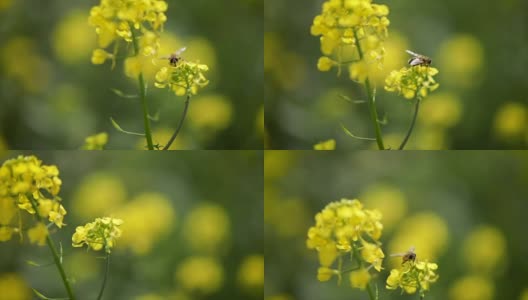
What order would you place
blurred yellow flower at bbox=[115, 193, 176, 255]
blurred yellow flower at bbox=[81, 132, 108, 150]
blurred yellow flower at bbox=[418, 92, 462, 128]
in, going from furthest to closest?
blurred yellow flower at bbox=[115, 193, 176, 255] < blurred yellow flower at bbox=[418, 92, 462, 128] < blurred yellow flower at bbox=[81, 132, 108, 150]

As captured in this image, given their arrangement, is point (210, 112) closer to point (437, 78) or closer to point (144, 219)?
point (144, 219)

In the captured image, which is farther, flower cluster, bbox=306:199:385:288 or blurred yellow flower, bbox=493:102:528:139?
blurred yellow flower, bbox=493:102:528:139

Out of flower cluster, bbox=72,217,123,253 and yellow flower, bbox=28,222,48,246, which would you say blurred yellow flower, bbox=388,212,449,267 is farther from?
yellow flower, bbox=28,222,48,246

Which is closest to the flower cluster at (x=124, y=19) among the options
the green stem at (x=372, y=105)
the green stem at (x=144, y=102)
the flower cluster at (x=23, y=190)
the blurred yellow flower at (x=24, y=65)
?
the green stem at (x=144, y=102)

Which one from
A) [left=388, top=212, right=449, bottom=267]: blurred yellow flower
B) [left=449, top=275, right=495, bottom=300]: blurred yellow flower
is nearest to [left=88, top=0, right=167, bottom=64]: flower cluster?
[left=388, top=212, right=449, bottom=267]: blurred yellow flower

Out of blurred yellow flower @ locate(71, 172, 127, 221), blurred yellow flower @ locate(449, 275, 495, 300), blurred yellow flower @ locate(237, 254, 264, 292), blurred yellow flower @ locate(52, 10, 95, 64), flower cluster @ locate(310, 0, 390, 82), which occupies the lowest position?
blurred yellow flower @ locate(449, 275, 495, 300)

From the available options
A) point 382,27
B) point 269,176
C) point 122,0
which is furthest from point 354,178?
point 122,0

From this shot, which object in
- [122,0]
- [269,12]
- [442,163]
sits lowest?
[442,163]

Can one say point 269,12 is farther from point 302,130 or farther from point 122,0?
point 122,0
